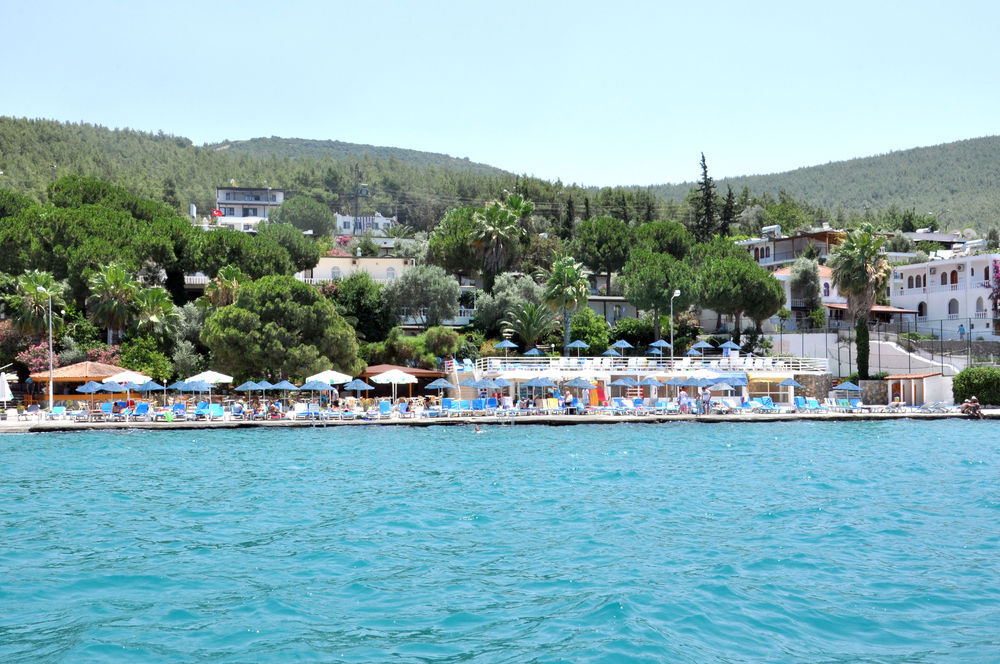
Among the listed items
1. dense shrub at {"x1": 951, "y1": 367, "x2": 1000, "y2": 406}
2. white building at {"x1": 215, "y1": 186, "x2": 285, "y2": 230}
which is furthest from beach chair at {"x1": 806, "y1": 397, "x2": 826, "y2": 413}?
white building at {"x1": 215, "y1": 186, "x2": 285, "y2": 230}

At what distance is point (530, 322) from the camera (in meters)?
57.8

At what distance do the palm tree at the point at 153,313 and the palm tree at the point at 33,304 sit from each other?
4521 mm

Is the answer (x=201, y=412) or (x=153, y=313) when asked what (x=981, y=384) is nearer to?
(x=201, y=412)

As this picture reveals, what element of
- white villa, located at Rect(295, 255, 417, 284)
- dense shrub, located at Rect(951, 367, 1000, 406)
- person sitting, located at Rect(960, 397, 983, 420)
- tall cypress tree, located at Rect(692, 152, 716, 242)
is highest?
tall cypress tree, located at Rect(692, 152, 716, 242)

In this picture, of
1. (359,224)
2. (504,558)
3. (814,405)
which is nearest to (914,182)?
(359,224)

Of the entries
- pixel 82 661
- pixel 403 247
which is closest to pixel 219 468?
pixel 82 661

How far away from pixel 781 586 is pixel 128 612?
942 cm

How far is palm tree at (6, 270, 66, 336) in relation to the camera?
49.4 meters

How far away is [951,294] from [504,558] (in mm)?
58065

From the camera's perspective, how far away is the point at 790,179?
177875mm

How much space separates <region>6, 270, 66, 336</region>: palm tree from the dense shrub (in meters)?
47.6

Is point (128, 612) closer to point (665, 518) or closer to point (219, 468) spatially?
point (665, 518)

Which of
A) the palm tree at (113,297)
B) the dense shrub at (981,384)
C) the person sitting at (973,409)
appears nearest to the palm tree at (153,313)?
the palm tree at (113,297)

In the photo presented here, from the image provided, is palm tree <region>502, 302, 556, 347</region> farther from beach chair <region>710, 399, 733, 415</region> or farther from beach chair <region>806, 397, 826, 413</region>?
beach chair <region>806, 397, 826, 413</region>
